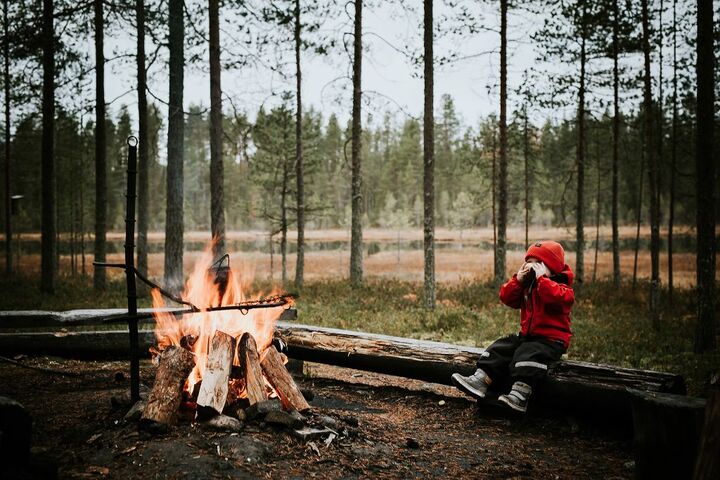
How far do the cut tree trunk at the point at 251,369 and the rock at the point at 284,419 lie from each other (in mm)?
276

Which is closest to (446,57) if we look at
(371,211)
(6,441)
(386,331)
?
(386,331)

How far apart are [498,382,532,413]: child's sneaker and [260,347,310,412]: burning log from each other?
223cm

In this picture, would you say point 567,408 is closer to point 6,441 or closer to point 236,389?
point 236,389

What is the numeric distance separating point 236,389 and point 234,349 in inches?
18.2

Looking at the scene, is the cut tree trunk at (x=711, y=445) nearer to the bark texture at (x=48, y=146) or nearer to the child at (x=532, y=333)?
the child at (x=532, y=333)

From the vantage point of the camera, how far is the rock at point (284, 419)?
436 cm

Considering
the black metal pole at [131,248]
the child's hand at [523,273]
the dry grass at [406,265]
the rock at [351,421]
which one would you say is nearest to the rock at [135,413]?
the black metal pole at [131,248]

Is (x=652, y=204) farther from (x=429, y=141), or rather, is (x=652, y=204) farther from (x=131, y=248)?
(x=131, y=248)

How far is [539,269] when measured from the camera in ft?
17.2

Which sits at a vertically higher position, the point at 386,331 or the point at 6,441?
the point at 6,441

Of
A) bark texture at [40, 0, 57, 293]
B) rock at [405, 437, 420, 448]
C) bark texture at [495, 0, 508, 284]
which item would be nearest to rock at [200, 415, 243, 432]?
rock at [405, 437, 420, 448]

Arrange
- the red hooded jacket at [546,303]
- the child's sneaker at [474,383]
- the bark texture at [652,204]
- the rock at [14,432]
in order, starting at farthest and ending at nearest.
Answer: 1. the bark texture at [652,204]
2. the child's sneaker at [474,383]
3. the red hooded jacket at [546,303]
4. the rock at [14,432]

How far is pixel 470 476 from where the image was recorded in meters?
3.87

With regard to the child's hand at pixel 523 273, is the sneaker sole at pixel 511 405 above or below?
below
